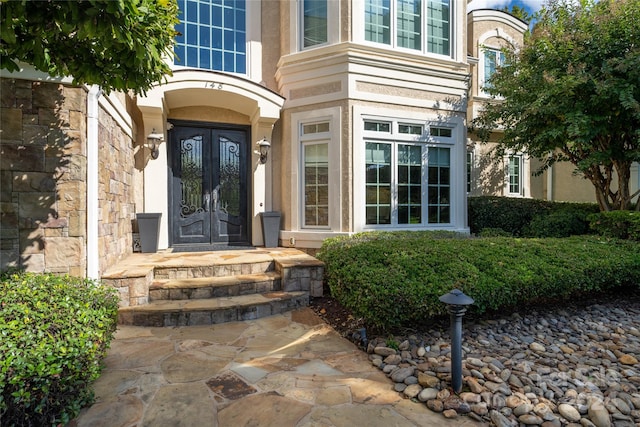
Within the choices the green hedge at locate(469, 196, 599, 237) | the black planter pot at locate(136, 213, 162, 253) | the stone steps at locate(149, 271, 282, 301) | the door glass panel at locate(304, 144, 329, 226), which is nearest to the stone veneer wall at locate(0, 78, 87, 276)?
the stone steps at locate(149, 271, 282, 301)

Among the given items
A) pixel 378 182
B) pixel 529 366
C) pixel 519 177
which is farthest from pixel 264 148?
pixel 519 177

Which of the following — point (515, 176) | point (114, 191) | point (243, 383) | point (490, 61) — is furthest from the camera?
point (515, 176)

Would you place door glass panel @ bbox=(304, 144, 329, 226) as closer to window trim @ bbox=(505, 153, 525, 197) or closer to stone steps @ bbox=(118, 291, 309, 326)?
stone steps @ bbox=(118, 291, 309, 326)

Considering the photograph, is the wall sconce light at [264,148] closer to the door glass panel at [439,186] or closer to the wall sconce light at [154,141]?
the wall sconce light at [154,141]

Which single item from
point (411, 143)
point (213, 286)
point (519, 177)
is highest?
point (411, 143)

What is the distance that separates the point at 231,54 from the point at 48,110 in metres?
4.26

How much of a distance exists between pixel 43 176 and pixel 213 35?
4.70m

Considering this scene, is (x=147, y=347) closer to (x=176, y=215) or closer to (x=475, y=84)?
(x=176, y=215)

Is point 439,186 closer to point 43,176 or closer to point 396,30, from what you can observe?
point 396,30

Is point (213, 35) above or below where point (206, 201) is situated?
above

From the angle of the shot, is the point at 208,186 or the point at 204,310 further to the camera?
the point at 208,186

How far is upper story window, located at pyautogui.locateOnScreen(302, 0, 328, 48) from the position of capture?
256 inches

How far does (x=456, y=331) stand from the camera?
104 inches

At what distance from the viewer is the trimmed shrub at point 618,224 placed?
18.4 feet
